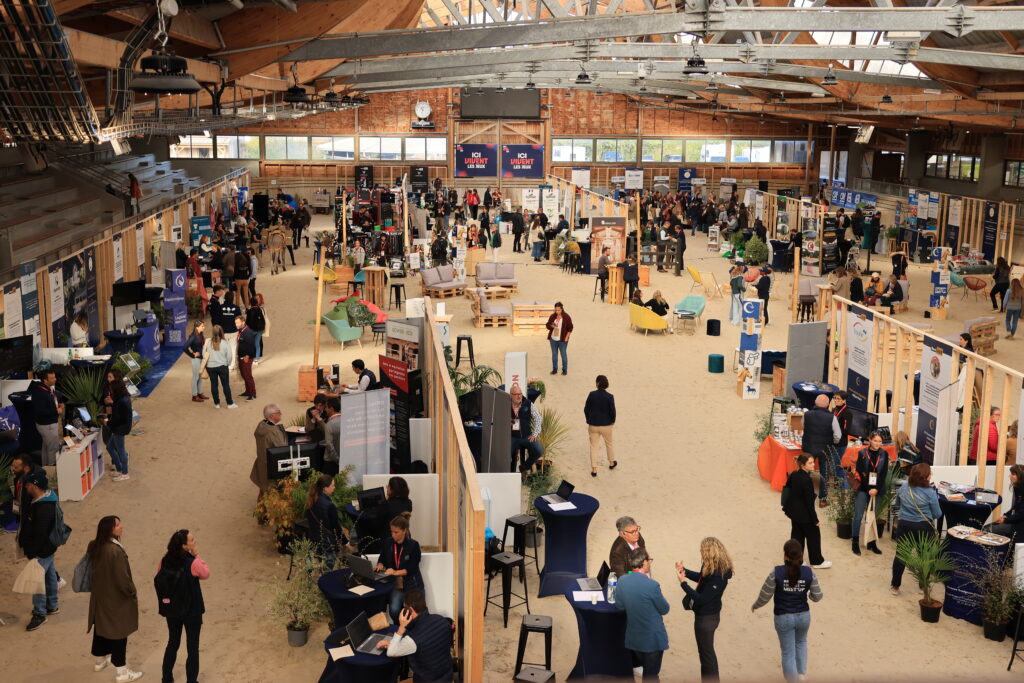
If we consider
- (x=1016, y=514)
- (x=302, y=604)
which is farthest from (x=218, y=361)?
(x=1016, y=514)

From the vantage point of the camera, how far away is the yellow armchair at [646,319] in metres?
19.0

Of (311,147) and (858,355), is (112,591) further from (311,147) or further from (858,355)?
(311,147)

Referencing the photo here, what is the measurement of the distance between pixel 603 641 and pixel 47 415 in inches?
261

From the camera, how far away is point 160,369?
52.9 feet

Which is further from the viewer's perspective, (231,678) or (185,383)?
(185,383)

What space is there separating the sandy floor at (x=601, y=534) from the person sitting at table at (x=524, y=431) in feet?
2.13

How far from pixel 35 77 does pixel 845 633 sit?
311 inches

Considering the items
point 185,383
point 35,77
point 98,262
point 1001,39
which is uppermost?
point 1001,39

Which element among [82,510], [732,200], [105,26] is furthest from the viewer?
[732,200]

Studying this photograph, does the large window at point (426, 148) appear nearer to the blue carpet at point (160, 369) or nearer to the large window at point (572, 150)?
the large window at point (572, 150)

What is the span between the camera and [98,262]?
16703 mm

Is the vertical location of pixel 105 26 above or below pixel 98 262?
above

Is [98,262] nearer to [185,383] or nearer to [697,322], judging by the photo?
[185,383]

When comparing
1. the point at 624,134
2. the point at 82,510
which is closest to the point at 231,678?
the point at 82,510
